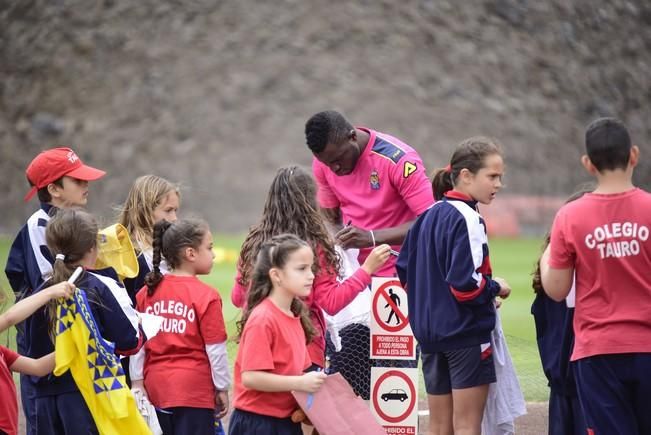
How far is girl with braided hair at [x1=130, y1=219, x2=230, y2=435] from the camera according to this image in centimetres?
523

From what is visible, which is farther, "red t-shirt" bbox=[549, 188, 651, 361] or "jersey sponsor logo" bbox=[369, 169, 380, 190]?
"jersey sponsor logo" bbox=[369, 169, 380, 190]

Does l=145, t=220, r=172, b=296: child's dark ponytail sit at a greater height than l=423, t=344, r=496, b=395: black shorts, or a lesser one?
greater

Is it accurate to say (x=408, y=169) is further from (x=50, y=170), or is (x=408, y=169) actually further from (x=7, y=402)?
(x=7, y=402)

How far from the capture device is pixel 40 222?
572 cm

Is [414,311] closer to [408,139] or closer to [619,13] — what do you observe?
[408,139]

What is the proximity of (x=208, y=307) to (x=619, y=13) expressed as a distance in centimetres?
3264

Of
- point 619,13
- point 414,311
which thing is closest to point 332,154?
point 414,311

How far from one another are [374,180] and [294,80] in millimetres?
30329

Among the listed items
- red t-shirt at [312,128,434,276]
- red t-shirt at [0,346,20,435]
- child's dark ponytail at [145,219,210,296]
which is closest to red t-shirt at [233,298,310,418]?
child's dark ponytail at [145,219,210,296]

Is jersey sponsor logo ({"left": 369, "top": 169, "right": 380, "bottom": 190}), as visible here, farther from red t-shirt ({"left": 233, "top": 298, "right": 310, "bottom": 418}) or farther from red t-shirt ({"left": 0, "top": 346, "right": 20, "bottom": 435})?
A: red t-shirt ({"left": 0, "top": 346, "right": 20, "bottom": 435})

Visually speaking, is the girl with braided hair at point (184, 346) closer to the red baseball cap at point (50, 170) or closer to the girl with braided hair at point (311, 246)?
the girl with braided hair at point (311, 246)

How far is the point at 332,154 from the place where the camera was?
587cm

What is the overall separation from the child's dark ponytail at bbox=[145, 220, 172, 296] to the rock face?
28656mm

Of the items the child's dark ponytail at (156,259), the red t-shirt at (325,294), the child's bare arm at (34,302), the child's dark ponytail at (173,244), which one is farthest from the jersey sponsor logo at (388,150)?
the child's bare arm at (34,302)
